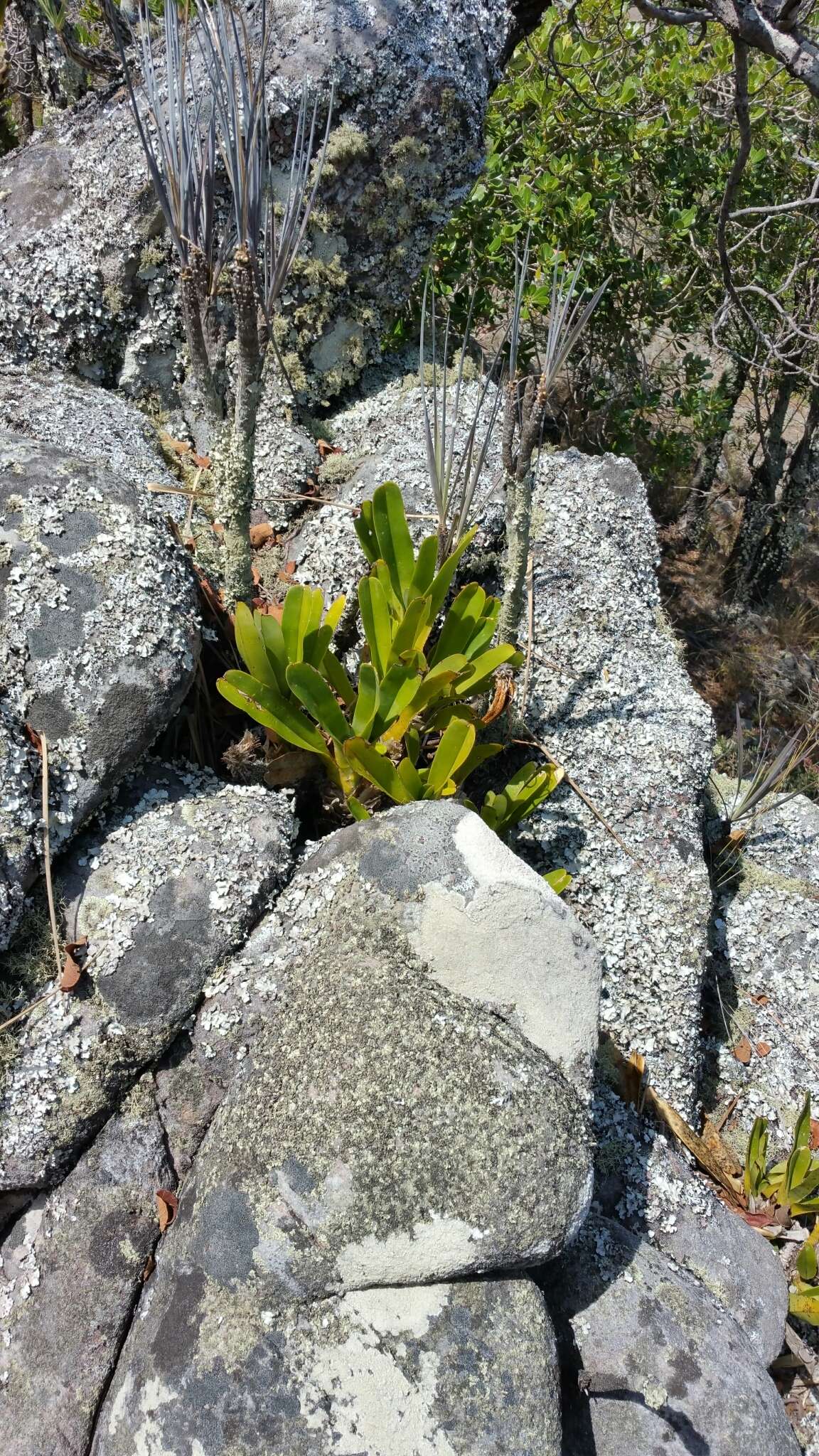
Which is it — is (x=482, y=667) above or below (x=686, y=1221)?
above

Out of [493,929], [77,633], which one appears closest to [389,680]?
[493,929]

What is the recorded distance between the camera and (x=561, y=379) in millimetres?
5039

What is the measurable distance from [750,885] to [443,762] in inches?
64.4

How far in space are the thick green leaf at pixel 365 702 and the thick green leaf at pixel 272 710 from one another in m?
0.11

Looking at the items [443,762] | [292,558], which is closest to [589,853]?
[443,762]

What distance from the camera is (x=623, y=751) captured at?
9.82 feet

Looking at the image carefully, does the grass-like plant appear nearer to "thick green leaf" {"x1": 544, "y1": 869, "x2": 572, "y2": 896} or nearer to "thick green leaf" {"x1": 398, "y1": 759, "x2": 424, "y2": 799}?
"thick green leaf" {"x1": 398, "y1": 759, "x2": 424, "y2": 799}

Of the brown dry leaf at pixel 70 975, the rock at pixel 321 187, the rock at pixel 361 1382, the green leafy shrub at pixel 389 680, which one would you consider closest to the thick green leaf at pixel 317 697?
the green leafy shrub at pixel 389 680

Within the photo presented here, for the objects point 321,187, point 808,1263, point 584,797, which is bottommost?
point 808,1263

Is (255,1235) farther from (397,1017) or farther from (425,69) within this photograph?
(425,69)

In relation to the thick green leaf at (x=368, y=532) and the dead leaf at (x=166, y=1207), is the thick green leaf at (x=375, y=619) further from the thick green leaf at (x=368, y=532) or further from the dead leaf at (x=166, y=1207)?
the dead leaf at (x=166, y=1207)

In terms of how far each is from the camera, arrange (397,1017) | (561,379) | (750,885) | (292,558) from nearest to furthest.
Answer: (397,1017) < (292,558) < (750,885) < (561,379)

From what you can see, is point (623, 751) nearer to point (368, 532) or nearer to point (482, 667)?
point (482, 667)

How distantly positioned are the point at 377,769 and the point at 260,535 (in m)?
1.31
